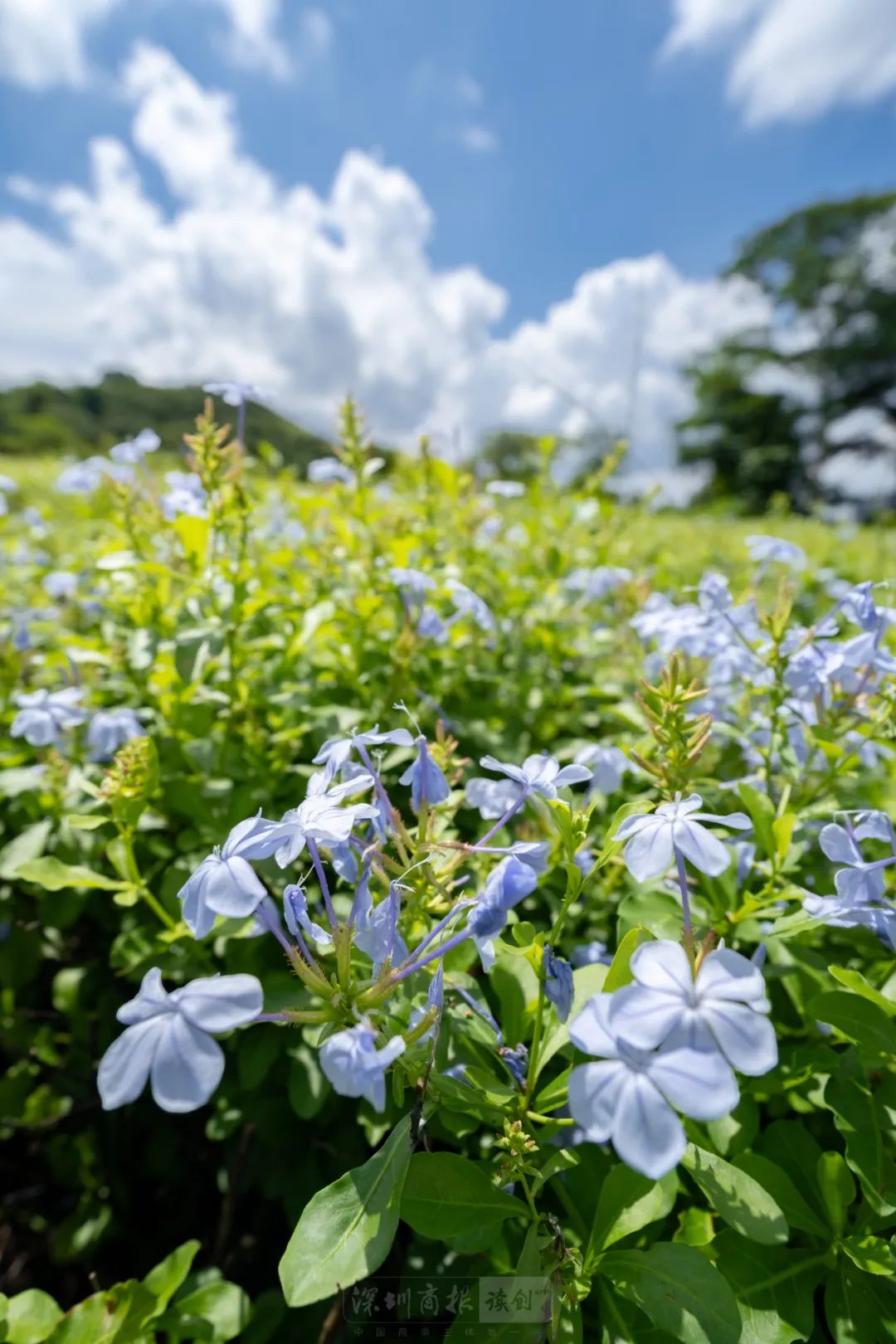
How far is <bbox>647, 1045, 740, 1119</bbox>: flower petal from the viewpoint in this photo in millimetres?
649

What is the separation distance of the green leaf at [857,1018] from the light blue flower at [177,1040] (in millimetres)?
736

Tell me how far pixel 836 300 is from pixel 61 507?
43750 mm

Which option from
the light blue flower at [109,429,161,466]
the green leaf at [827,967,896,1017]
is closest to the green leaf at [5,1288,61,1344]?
the green leaf at [827,967,896,1017]

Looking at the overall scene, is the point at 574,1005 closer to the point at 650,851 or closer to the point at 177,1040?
the point at 650,851

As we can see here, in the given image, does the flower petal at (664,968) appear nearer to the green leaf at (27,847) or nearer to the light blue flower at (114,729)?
the light blue flower at (114,729)

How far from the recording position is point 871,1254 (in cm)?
95

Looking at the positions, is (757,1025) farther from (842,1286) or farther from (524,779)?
(842,1286)

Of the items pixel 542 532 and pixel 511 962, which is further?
pixel 542 532

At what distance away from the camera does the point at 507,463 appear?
5.93m

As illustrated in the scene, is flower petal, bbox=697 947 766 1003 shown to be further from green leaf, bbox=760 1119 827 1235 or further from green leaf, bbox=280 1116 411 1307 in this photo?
green leaf, bbox=760 1119 827 1235

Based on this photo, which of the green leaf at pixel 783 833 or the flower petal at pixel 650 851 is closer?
the flower petal at pixel 650 851

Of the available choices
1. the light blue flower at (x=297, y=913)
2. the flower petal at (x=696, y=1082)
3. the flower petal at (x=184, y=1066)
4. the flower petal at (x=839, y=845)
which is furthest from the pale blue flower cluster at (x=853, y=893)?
the flower petal at (x=184, y=1066)

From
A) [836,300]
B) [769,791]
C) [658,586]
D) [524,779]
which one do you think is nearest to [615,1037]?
[524,779]

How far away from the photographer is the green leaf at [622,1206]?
93 cm
